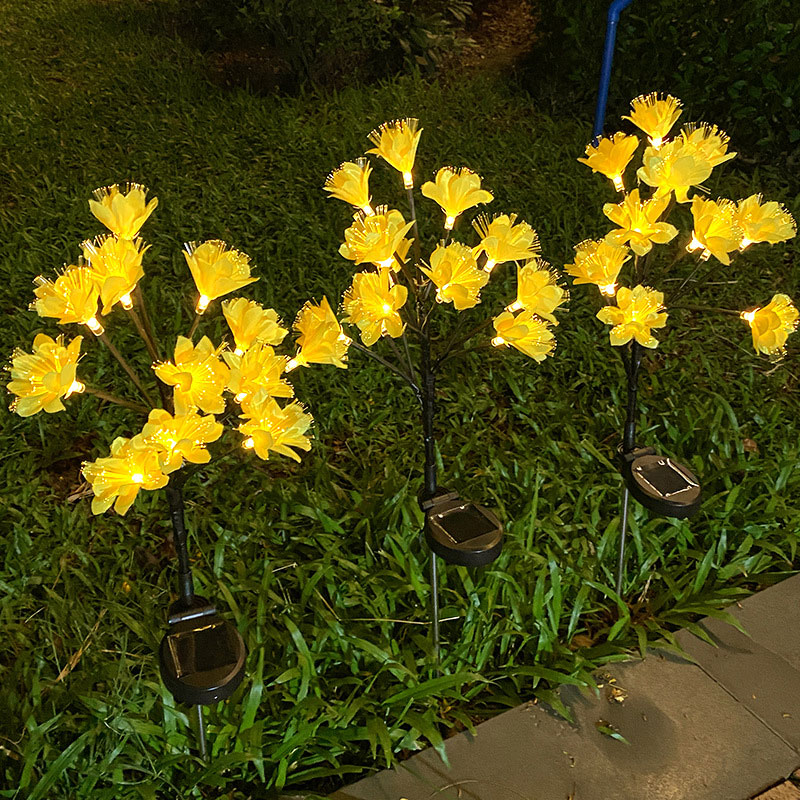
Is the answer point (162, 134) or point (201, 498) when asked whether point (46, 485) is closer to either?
point (201, 498)

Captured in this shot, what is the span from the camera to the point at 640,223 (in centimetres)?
179

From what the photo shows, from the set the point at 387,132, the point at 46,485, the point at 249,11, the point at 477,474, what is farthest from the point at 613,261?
the point at 249,11

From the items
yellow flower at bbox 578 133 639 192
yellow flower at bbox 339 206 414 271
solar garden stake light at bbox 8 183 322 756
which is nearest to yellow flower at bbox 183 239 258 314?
solar garden stake light at bbox 8 183 322 756

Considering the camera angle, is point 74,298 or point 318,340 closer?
point 74,298

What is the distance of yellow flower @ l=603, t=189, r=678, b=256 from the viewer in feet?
5.76

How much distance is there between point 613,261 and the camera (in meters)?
1.82

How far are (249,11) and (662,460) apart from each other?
4.37 meters

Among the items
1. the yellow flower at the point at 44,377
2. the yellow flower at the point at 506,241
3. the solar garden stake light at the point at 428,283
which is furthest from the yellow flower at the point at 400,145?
the yellow flower at the point at 44,377

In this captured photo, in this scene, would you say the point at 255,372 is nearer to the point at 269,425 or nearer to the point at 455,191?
the point at 269,425

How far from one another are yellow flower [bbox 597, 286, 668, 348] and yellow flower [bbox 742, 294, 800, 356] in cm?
19

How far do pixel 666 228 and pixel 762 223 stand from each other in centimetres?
21

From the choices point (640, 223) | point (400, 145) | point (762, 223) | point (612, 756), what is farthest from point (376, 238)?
point (612, 756)

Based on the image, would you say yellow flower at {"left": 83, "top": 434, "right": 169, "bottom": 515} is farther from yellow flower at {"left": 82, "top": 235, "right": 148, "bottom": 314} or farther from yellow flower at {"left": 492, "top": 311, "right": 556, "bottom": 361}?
yellow flower at {"left": 492, "top": 311, "right": 556, "bottom": 361}

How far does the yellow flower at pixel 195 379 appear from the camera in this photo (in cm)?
141
